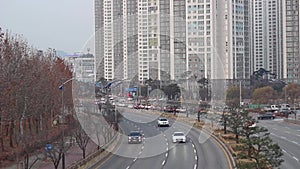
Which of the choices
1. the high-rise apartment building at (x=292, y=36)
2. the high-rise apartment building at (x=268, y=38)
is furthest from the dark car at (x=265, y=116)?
the high-rise apartment building at (x=268, y=38)

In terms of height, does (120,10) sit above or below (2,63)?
above

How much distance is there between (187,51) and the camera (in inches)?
1626

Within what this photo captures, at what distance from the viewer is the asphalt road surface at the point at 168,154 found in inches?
700

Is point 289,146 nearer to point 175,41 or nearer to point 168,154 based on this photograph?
point 168,154

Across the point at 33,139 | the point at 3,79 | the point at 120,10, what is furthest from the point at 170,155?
the point at 120,10

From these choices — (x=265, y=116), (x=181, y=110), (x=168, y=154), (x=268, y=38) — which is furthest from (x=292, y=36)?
(x=168, y=154)

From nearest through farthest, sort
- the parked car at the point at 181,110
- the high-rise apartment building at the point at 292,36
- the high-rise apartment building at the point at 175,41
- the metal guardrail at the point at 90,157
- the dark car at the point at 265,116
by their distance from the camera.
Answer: the metal guardrail at the point at 90,157 < the high-rise apartment building at the point at 175,41 < the dark car at the point at 265,116 < the parked car at the point at 181,110 < the high-rise apartment building at the point at 292,36

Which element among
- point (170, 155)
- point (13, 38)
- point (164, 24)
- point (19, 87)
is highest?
point (164, 24)

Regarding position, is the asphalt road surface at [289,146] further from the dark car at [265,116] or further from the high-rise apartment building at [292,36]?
the high-rise apartment building at [292,36]

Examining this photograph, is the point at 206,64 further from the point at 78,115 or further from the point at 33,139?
the point at 33,139

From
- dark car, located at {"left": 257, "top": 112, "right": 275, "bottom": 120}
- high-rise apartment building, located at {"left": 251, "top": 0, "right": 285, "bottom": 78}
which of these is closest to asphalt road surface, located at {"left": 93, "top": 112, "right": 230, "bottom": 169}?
dark car, located at {"left": 257, "top": 112, "right": 275, "bottom": 120}

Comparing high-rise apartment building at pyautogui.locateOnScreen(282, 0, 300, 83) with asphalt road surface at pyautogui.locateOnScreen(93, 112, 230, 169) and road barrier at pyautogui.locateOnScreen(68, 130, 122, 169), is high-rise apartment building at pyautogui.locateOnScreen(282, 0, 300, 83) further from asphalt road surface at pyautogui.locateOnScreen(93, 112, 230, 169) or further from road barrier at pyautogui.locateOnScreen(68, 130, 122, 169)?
road barrier at pyautogui.locateOnScreen(68, 130, 122, 169)

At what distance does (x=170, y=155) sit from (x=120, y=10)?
3427 cm

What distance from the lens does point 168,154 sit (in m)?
21.0
